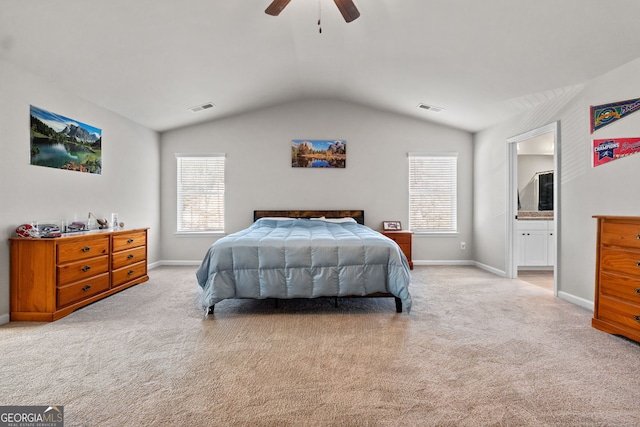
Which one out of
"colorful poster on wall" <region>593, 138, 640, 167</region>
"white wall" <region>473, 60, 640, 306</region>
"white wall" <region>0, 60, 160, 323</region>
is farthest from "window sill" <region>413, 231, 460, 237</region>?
"white wall" <region>0, 60, 160, 323</region>

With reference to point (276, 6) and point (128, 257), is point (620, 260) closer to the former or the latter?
point (276, 6)

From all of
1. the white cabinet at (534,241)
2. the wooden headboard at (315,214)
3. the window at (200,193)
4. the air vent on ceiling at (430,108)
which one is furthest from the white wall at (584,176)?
the window at (200,193)

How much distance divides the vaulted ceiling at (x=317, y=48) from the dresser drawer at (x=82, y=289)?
89.4 inches

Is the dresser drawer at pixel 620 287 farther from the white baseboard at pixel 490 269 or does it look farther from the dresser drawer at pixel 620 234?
the white baseboard at pixel 490 269

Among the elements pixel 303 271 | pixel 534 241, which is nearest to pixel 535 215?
pixel 534 241

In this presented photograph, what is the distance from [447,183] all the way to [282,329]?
471 cm

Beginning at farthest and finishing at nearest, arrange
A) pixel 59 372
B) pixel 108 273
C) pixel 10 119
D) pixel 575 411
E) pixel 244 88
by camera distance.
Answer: pixel 244 88 → pixel 108 273 → pixel 10 119 → pixel 59 372 → pixel 575 411

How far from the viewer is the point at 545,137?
6.30 meters

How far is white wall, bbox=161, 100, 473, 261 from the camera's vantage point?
631 cm

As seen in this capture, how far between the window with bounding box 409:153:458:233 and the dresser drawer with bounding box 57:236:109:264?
16.4 ft

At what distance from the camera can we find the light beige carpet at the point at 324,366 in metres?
1.76

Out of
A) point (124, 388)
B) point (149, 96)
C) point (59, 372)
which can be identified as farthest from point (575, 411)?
point (149, 96)

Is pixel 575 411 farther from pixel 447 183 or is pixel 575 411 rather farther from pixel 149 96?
pixel 149 96

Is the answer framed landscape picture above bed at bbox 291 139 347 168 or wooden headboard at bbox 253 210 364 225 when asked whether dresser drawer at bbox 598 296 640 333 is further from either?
framed landscape picture above bed at bbox 291 139 347 168
